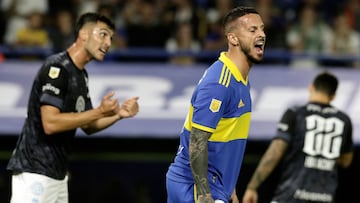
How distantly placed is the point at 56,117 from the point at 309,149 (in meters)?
2.54

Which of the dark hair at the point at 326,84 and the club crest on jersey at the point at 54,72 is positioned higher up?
the club crest on jersey at the point at 54,72

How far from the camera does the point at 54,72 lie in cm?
721

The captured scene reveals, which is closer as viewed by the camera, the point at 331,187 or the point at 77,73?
the point at 77,73

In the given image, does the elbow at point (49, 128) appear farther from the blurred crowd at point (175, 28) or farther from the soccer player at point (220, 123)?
the blurred crowd at point (175, 28)

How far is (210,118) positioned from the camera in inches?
234

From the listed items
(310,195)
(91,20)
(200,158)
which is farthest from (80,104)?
(310,195)

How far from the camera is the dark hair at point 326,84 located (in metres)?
8.24

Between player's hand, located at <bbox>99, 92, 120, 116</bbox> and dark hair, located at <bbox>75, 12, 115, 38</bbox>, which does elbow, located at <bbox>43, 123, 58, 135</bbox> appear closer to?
player's hand, located at <bbox>99, 92, 120, 116</bbox>

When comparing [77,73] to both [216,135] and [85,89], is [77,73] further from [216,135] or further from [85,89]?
[216,135]

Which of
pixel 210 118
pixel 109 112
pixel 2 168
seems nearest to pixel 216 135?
pixel 210 118

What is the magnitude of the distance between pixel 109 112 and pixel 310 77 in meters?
5.47

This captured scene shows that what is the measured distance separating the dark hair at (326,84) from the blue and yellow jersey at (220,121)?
2.05 meters

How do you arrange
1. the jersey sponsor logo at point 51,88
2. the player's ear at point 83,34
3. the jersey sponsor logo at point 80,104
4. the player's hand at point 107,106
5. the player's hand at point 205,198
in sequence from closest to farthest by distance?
the player's hand at point 205,198 → the player's hand at point 107,106 → the jersey sponsor logo at point 51,88 → the jersey sponsor logo at point 80,104 → the player's ear at point 83,34

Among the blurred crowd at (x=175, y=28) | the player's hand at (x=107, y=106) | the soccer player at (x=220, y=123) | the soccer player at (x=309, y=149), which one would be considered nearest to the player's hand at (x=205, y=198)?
the soccer player at (x=220, y=123)
